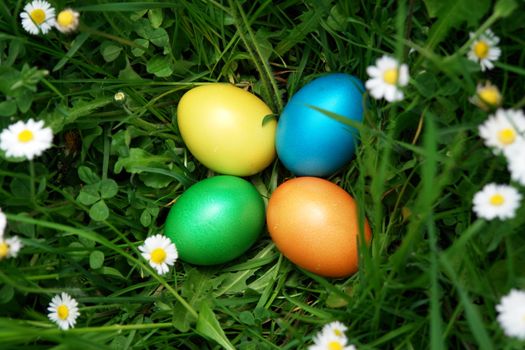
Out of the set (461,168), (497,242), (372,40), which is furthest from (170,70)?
(497,242)

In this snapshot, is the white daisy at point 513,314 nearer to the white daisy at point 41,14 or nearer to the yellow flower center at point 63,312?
the yellow flower center at point 63,312

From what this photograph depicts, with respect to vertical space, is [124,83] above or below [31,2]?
below

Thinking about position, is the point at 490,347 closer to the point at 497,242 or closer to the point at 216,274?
the point at 497,242

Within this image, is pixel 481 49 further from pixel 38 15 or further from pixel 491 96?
pixel 38 15

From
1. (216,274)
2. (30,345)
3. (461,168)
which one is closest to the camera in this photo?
(461,168)

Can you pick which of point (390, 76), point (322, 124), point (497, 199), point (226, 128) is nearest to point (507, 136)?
point (497, 199)

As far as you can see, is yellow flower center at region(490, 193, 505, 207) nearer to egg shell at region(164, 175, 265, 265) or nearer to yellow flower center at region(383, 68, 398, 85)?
yellow flower center at region(383, 68, 398, 85)

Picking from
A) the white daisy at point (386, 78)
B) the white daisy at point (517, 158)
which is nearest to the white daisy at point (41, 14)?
the white daisy at point (386, 78)
